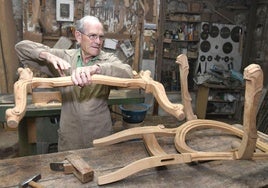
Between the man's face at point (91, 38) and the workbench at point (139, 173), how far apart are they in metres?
0.77

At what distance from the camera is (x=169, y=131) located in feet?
5.47

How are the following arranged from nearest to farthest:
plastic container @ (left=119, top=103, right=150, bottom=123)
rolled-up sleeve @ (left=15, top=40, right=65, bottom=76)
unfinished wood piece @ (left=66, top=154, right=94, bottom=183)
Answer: unfinished wood piece @ (left=66, top=154, right=94, bottom=183) < rolled-up sleeve @ (left=15, top=40, right=65, bottom=76) < plastic container @ (left=119, top=103, right=150, bottom=123)

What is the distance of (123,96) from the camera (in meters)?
2.77

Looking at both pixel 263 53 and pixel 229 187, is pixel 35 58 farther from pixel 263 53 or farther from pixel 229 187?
pixel 263 53

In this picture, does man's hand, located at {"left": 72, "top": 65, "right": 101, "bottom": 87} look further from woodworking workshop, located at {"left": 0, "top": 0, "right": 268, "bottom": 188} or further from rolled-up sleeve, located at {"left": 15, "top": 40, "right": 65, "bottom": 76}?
rolled-up sleeve, located at {"left": 15, "top": 40, "right": 65, "bottom": 76}

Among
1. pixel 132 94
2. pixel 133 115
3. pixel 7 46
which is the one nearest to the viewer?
pixel 132 94

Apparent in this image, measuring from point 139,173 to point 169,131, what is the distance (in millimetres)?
441

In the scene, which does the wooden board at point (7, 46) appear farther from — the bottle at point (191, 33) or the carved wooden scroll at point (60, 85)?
the bottle at point (191, 33)

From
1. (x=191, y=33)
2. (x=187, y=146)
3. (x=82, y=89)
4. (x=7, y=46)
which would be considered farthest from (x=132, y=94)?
(x=191, y=33)

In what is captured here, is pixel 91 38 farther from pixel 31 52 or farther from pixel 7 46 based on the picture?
pixel 7 46

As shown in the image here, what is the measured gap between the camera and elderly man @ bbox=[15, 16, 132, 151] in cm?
186

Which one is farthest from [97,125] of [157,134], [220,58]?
[220,58]

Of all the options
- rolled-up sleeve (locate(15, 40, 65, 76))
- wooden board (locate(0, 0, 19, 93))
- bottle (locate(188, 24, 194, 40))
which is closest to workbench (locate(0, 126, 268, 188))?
rolled-up sleeve (locate(15, 40, 65, 76))

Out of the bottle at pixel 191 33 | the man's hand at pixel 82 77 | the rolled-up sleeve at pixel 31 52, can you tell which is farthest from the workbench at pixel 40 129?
the bottle at pixel 191 33
